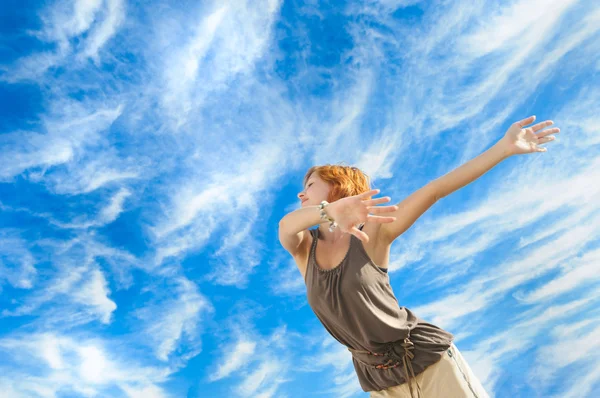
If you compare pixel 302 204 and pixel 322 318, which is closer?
pixel 322 318


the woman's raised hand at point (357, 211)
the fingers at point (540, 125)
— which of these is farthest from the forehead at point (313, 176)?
the fingers at point (540, 125)

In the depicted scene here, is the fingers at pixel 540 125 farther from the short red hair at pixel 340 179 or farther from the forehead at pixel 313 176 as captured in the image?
the forehead at pixel 313 176

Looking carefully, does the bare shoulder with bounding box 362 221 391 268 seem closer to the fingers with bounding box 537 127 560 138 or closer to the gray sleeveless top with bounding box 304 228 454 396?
the gray sleeveless top with bounding box 304 228 454 396

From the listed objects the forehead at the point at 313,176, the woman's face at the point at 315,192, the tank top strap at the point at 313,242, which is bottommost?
the tank top strap at the point at 313,242

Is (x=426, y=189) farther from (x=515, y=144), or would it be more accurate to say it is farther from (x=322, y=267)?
(x=322, y=267)

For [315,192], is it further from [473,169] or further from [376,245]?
[473,169]

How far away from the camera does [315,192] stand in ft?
13.8

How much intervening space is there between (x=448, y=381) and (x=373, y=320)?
685 mm

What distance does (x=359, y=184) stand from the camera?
14.4 feet

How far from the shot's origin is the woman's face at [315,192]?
13.7 ft

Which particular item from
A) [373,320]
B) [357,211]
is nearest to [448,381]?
[373,320]

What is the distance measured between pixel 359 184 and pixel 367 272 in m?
0.89

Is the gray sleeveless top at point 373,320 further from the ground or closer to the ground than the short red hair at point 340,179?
closer to the ground

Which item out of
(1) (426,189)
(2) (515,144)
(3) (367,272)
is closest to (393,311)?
(3) (367,272)
